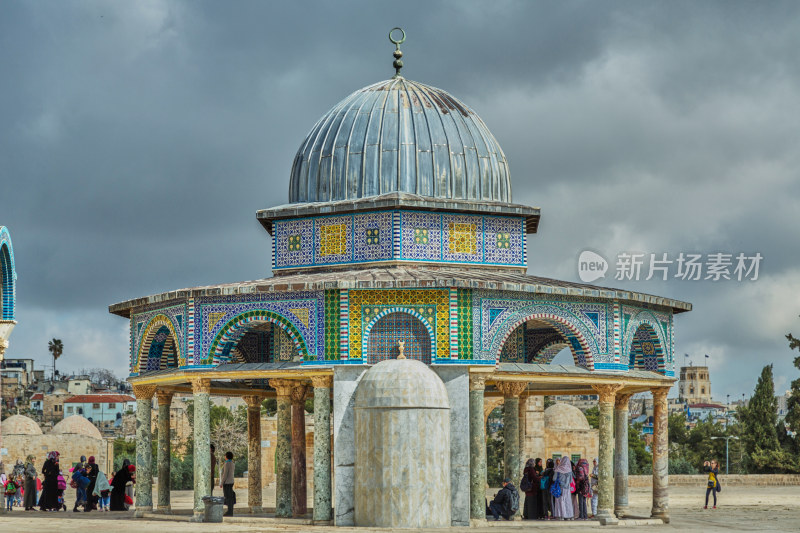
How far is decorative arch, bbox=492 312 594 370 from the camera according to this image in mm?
22234

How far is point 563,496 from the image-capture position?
78.0ft

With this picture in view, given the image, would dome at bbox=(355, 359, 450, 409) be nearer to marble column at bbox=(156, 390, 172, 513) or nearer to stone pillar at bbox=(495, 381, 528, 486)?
stone pillar at bbox=(495, 381, 528, 486)

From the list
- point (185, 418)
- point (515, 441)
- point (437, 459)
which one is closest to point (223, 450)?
point (185, 418)

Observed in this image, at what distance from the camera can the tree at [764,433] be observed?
45.7 meters

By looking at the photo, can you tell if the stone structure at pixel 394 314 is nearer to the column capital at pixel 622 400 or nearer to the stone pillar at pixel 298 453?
the stone pillar at pixel 298 453

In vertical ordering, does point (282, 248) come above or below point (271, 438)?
above

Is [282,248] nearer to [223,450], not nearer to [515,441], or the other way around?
[515,441]

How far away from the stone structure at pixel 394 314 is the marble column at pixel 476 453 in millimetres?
36

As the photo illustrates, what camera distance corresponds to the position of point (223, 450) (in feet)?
230

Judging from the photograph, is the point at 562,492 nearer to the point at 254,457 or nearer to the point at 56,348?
the point at 254,457

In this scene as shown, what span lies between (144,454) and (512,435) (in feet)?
25.9

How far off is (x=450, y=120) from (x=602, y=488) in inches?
328

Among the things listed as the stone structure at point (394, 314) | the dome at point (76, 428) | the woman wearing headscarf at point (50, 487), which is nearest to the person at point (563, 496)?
the stone structure at point (394, 314)

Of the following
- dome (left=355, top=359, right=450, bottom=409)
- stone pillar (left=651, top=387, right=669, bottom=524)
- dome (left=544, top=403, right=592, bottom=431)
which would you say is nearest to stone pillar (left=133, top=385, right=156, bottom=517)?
dome (left=355, top=359, right=450, bottom=409)
